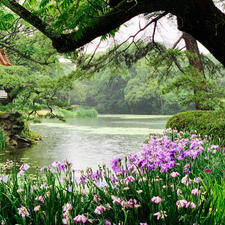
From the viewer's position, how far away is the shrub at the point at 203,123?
7115mm

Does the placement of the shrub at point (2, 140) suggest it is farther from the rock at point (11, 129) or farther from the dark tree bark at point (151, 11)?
the dark tree bark at point (151, 11)

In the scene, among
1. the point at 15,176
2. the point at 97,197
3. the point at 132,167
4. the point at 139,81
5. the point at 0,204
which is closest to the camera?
the point at 97,197

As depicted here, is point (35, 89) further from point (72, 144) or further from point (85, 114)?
point (85, 114)

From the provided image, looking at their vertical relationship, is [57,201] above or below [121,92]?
below

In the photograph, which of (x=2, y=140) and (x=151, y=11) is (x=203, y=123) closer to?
(x=151, y=11)

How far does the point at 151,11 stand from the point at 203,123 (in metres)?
4.75

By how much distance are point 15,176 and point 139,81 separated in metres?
38.8

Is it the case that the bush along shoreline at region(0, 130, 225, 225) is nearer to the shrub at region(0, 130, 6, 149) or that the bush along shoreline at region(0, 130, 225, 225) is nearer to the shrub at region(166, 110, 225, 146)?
the shrub at region(166, 110, 225, 146)

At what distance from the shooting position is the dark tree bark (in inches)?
142

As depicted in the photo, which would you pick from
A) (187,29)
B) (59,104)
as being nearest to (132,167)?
(187,29)

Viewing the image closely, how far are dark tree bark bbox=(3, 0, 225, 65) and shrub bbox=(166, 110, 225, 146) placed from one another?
137 inches

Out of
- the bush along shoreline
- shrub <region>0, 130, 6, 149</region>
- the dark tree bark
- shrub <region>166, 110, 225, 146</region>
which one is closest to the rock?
shrub <region>0, 130, 6, 149</region>

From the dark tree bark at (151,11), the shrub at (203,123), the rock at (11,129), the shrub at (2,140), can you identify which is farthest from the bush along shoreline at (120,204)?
the rock at (11,129)

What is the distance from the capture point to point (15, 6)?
3.64 m
